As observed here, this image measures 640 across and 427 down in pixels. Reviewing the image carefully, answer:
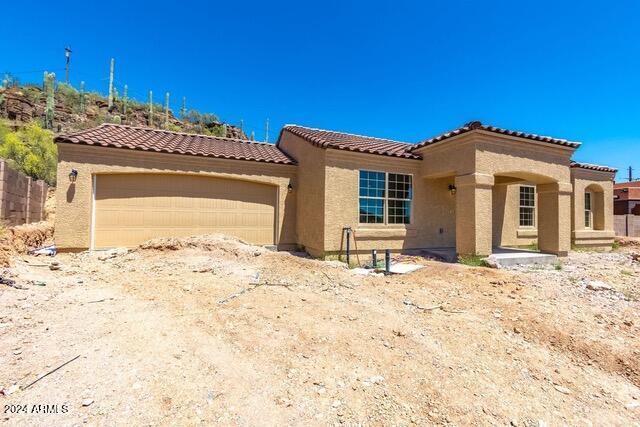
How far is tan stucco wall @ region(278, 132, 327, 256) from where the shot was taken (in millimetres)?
10266

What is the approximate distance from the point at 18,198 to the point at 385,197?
12034mm

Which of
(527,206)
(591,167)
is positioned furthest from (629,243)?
(527,206)

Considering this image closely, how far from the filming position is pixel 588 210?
1462cm

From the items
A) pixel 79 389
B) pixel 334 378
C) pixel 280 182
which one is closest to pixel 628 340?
pixel 334 378

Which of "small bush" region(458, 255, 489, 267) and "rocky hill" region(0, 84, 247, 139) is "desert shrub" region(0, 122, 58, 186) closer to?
"rocky hill" region(0, 84, 247, 139)

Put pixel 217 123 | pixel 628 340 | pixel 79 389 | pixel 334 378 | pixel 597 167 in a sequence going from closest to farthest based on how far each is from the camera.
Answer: pixel 79 389 < pixel 334 378 < pixel 628 340 < pixel 597 167 < pixel 217 123

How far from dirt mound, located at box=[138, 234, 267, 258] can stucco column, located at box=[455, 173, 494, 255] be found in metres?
6.33

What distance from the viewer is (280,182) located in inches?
476

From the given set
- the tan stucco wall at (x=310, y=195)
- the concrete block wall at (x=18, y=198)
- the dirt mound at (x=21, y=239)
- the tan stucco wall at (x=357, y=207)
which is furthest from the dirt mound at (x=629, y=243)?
the concrete block wall at (x=18, y=198)

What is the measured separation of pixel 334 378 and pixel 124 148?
10001mm

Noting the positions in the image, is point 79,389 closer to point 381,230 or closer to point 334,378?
point 334,378

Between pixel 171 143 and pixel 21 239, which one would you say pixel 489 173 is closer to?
pixel 171 143

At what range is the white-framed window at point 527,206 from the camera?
13680 millimetres

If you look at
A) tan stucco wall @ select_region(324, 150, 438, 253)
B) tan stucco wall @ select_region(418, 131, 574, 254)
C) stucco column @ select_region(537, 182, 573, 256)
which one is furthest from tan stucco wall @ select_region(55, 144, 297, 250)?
stucco column @ select_region(537, 182, 573, 256)
